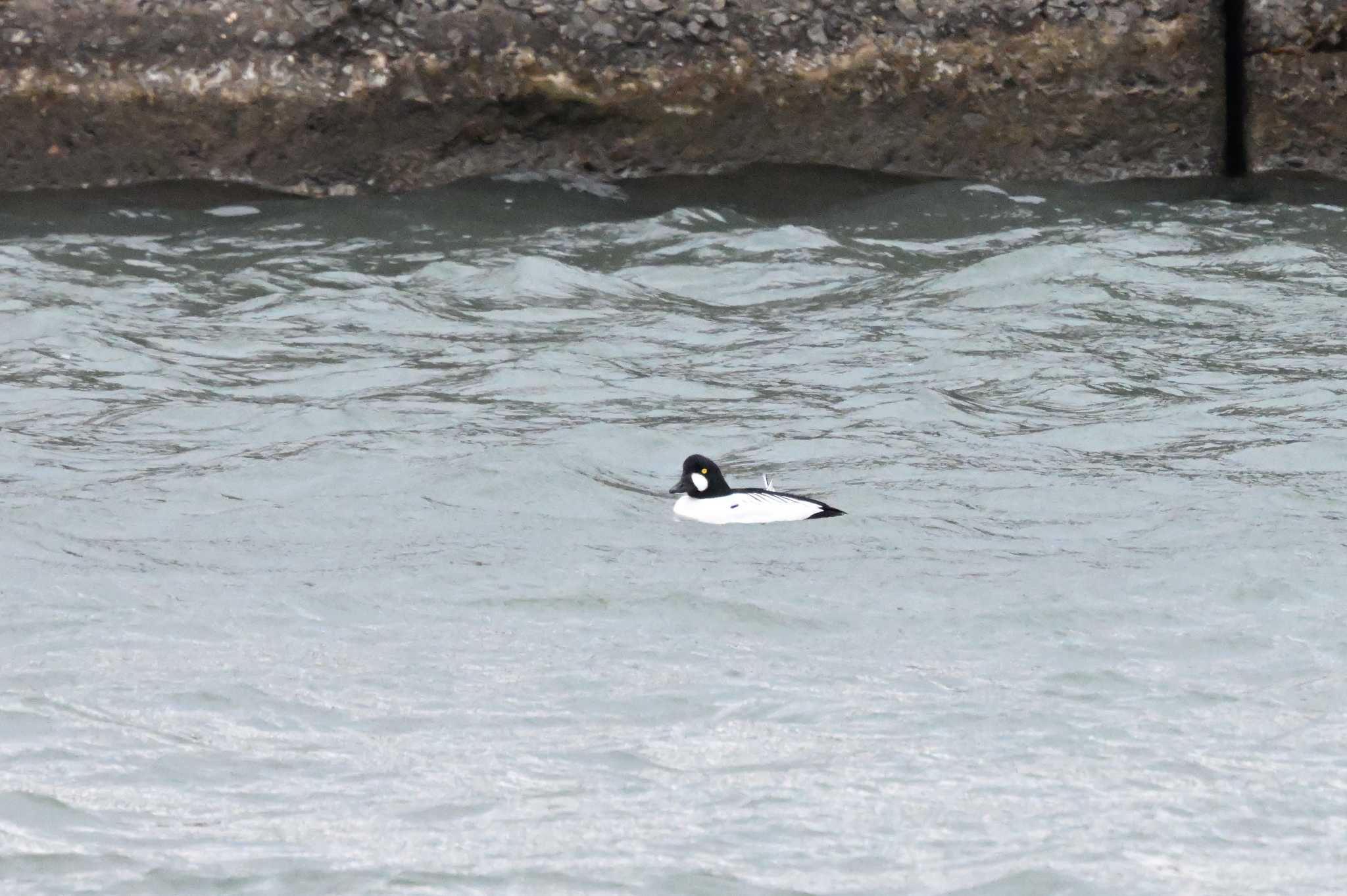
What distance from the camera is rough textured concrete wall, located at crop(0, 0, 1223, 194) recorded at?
11.2m

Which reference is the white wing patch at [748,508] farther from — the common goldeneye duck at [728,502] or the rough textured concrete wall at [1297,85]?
the rough textured concrete wall at [1297,85]

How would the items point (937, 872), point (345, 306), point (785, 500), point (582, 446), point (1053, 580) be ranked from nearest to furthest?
1. point (937, 872)
2. point (1053, 580)
3. point (785, 500)
4. point (582, 446)
5. point (345, 306)

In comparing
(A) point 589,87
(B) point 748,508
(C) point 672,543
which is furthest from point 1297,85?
(C) point 672,543

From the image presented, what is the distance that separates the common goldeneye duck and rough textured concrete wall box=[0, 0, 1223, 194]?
163 inches

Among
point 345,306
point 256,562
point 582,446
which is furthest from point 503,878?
point 345,306

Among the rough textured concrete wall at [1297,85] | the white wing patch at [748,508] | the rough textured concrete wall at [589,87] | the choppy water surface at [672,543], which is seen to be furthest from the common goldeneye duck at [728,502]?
the rough textured concrete wall at [1297,85]

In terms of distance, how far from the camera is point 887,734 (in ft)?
18.3

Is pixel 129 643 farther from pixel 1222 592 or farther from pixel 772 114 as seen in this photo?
pixel 772 114

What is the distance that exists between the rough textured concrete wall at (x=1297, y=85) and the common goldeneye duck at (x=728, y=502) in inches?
204

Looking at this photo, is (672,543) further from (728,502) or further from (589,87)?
(589,87)

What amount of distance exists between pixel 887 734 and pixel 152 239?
691 cm

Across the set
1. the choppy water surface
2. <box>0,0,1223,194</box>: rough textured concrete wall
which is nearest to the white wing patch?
the choppy water surface

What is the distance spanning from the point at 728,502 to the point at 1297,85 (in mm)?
5670

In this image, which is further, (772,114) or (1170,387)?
(772,114)
